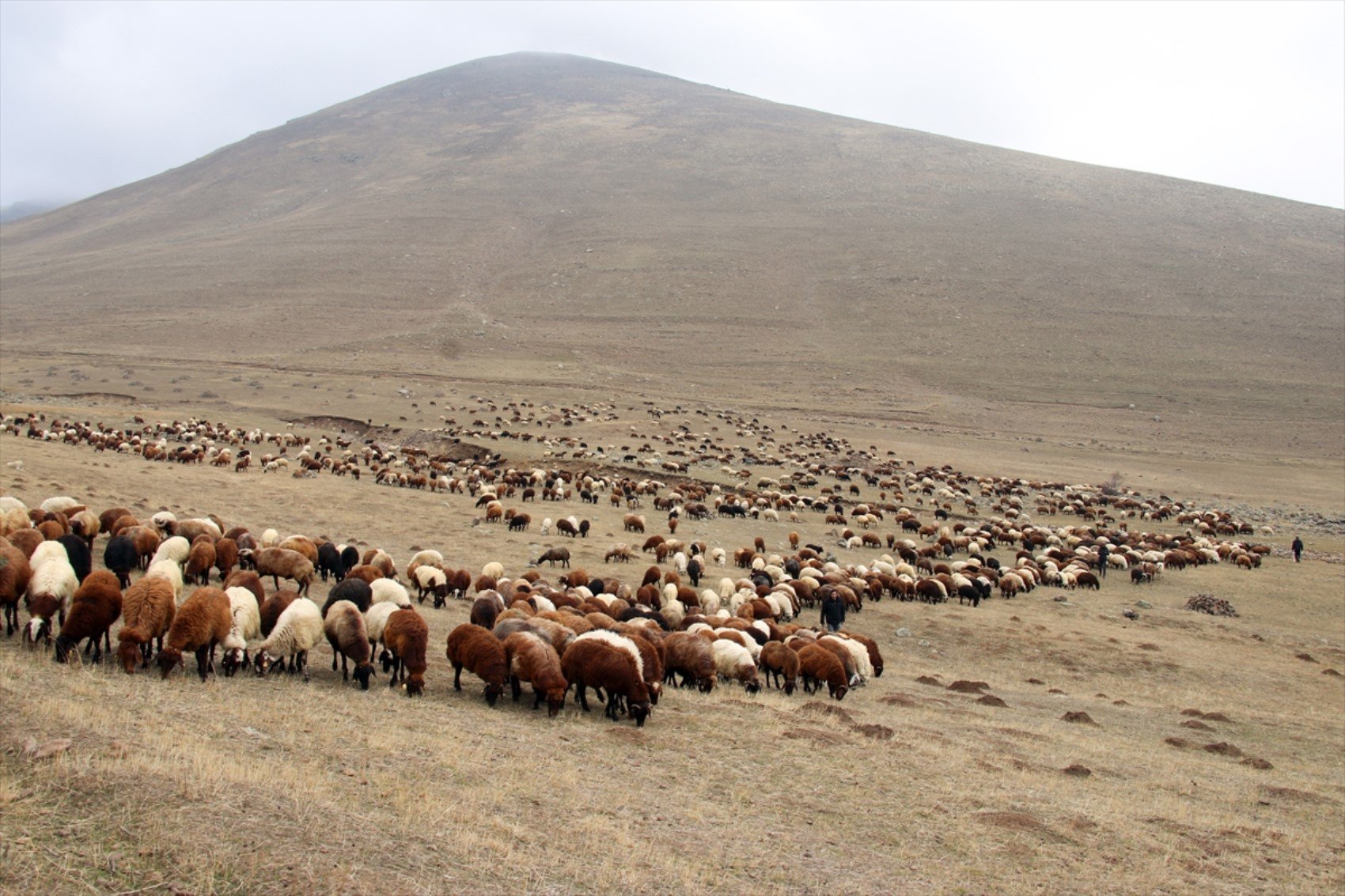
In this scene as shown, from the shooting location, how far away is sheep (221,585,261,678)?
32.1 ft

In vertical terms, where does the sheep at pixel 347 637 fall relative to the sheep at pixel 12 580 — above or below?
below

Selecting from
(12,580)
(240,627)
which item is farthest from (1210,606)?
(12,580)

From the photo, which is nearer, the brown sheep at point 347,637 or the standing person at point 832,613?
the brown sheep at point 347,637

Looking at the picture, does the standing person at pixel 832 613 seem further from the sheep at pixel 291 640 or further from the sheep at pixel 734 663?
the sheep at pixel 291 640

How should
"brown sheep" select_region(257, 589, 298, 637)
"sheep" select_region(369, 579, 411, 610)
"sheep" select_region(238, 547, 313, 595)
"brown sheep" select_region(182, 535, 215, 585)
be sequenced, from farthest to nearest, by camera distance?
"sheep" select_region(238, 547, 313, 595) < "brown sheep" select_region(182, 535, 215, 585) < "sheep" select_region(369, 579, 411, 610) < "brown sheep" select_region(257, 589, 298, 637)

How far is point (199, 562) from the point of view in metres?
13.7

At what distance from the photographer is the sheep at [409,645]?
10375 mm

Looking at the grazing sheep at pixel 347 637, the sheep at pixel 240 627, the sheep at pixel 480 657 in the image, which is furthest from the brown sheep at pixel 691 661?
the sheep at pixel 240 627

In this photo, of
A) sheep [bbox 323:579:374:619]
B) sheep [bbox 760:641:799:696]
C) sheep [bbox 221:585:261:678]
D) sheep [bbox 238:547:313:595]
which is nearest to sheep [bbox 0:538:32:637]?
sheep [bbox 221:585:261:678]

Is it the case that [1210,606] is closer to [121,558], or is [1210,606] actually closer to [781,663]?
[781,663]

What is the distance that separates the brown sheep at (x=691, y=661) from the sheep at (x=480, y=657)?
2.83 metres

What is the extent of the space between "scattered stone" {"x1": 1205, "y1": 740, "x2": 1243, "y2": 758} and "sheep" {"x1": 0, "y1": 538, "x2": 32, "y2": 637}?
16.0m

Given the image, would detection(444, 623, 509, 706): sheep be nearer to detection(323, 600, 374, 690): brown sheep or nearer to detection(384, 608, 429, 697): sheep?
detection(384, 608, 429, 697): sheep

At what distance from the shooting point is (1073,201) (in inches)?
4678
